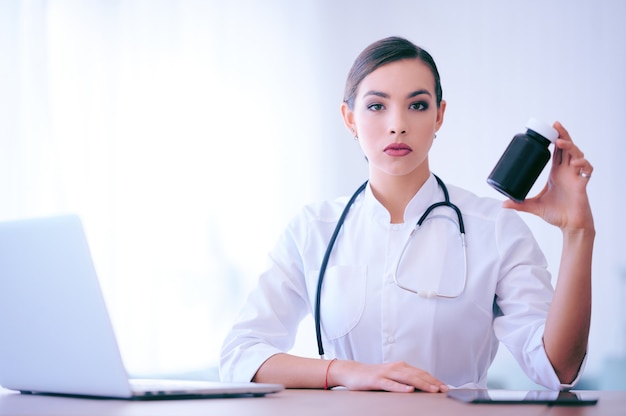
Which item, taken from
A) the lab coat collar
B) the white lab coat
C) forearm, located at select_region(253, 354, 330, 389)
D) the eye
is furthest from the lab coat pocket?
the eye

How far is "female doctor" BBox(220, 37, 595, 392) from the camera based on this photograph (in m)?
1.49

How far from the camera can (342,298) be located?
1.60 m

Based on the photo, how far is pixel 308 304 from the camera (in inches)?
68.2

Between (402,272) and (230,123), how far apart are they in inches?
58.6

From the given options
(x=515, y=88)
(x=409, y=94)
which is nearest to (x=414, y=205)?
(x=409, y=94)

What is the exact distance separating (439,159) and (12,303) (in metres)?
2.02

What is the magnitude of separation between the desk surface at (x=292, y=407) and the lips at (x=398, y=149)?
2.31 ft

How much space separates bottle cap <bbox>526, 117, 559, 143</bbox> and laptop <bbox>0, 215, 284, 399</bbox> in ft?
1.97

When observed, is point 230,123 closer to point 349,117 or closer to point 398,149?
point 349,117

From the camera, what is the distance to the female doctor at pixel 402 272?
1.49 metres

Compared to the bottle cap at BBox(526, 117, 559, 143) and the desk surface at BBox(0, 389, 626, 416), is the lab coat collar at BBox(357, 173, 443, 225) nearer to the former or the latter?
the bottle cap at BBox(526, 117, 559, 143)

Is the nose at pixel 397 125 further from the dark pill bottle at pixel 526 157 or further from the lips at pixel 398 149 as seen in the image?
the dark pill bottle at pixel 526 157

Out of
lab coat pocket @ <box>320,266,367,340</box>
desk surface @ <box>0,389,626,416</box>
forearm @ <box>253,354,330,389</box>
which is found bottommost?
forearm @ <box>253,354,330,389</box>

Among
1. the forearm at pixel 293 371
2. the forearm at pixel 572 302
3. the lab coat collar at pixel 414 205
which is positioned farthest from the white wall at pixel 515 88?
the forearm at pixel 293 371
